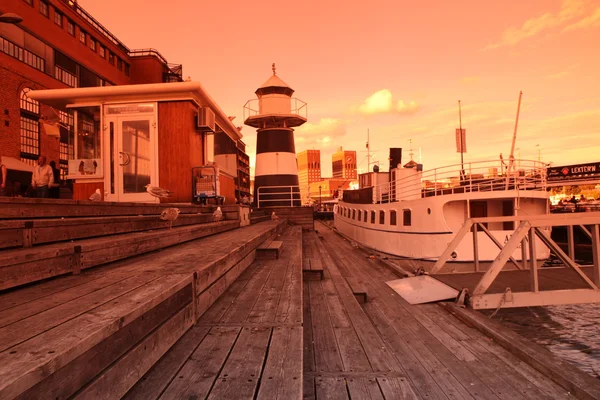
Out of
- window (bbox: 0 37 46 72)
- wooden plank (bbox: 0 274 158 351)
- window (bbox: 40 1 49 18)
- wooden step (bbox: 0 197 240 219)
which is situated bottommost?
wooden plank (bbox: 0 274 158 351)

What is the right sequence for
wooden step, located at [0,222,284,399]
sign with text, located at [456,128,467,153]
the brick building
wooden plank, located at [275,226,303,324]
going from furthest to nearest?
sign with text, located at [456,128,467,153]
the brick building
wooden plank, located at [275,226,303,324]
wooden step, located at [0,222,284,399]

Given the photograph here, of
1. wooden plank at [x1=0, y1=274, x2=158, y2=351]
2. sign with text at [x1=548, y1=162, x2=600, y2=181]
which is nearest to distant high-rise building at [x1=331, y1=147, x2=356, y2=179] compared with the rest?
sign with text at [x1=548, y1=162, x2=600, y2=181]

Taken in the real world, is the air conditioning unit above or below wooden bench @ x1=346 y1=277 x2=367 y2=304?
above

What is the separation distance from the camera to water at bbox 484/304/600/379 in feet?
19.5

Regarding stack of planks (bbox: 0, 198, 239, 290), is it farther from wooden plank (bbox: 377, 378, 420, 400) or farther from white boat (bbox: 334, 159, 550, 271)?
white boat (bbox: 334, 159, 550, 271)

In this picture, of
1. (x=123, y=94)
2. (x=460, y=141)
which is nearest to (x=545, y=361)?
(x=123, y=94)

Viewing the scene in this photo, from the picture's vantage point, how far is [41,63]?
29.6m

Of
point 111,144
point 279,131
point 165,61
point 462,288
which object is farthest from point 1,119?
point 462,288

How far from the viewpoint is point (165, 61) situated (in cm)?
5100

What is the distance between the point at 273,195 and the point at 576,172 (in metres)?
38.2

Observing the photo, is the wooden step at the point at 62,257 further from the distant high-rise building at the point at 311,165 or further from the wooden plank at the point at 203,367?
the distant high-rise building at the point at 311,165

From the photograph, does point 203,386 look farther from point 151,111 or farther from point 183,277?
point 151,111

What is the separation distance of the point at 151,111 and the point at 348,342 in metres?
9.72

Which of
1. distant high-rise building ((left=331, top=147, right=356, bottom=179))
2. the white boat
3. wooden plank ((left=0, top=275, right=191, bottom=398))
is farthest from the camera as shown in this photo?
distant high-rise building ((left=331, top=147, right=356, bottom=179))
